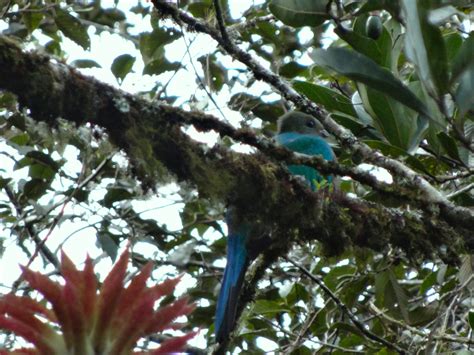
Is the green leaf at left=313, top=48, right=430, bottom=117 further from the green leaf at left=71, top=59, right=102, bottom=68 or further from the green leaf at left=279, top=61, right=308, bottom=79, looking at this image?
the green leaf at left=71, top=59, right=102, bottom=68

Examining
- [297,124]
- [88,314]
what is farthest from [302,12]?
[297,124]

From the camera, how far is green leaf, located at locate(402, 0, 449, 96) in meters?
2.07

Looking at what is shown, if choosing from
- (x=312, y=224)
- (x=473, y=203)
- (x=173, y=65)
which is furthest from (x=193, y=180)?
(x=173, y=65)

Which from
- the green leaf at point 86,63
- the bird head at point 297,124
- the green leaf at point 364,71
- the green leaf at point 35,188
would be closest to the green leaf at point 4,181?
the green leaf at point 35,188

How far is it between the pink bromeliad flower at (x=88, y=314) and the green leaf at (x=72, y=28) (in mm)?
3950

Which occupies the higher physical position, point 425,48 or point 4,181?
point 4,181

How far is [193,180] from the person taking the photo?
7.72 ft

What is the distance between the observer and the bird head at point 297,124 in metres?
5.53

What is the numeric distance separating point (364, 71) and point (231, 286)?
1.84 m

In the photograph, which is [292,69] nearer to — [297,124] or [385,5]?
[297,124]

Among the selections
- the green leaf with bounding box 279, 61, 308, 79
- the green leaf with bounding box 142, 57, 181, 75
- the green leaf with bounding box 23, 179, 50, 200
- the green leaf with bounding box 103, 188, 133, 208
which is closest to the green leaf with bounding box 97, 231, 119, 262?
the green leaf with bounding box 103, 188, 133, 208

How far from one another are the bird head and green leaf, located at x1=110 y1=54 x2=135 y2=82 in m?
1.20

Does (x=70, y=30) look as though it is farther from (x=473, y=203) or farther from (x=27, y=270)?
(x=27, y=270)

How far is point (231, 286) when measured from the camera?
12.7 feet
